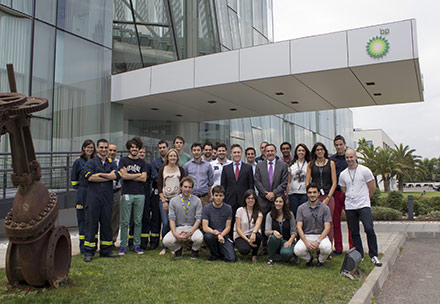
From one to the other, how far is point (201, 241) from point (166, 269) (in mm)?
1006

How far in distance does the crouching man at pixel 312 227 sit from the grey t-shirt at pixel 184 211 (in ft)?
5.73

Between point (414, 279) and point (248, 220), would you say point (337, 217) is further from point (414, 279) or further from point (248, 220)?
point (248, 220)

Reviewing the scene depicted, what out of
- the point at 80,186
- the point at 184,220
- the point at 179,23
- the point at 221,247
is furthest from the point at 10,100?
the point at 179,23

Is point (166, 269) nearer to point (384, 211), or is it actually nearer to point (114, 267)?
point (114, 267)

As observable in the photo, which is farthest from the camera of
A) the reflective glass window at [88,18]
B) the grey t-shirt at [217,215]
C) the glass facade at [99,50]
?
the reflective glass window at [88,18]

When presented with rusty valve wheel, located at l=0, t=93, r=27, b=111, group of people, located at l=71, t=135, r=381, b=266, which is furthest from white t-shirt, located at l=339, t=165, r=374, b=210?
rusty valve wheel, located at l=0, t=93, r=27, b=111

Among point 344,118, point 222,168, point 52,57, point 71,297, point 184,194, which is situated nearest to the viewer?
point 71,297

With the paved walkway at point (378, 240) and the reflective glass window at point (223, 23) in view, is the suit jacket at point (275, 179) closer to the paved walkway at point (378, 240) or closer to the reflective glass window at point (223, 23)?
the paved walkway at point (378, 240)

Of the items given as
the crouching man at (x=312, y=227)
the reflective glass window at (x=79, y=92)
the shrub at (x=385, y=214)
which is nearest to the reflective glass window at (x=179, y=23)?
the reflective glass window at (x=79, y=92)

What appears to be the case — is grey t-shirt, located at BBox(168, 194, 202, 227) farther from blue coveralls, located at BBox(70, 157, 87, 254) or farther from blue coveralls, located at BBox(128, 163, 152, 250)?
blue coveralls, located at BBox(70, 157, 87, 254)

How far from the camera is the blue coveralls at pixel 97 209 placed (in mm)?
6375

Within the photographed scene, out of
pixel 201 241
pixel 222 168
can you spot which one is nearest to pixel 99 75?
pixel 222 168

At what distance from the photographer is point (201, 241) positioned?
6645 millimetres

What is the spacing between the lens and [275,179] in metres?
7.11
